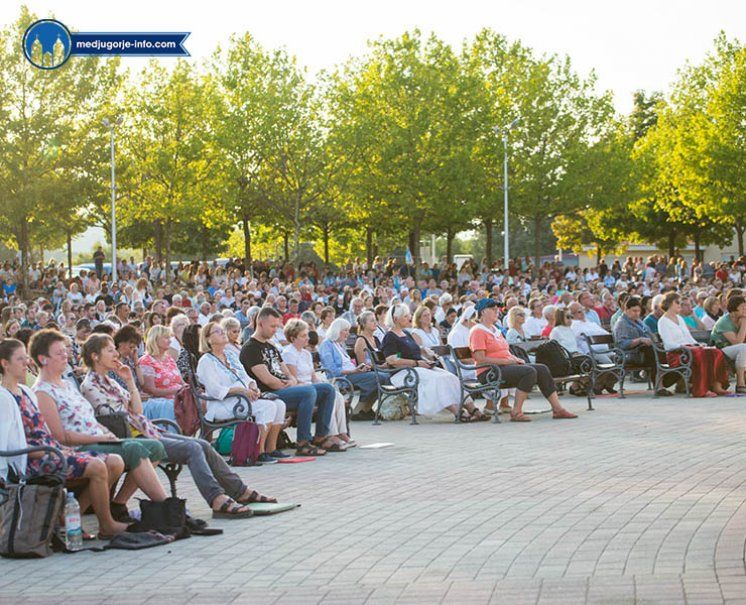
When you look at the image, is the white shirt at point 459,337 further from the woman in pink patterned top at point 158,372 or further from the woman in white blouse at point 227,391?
the woman in pink patterned top at point 158,372

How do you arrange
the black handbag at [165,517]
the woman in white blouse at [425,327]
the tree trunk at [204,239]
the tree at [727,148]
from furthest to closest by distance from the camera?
the tree trunk at [204,239] → the tree at [727,148] → the woman in white blouse at [425,327] → the black handbag at [165,517]

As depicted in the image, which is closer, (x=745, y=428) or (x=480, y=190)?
(x=745, y=428)

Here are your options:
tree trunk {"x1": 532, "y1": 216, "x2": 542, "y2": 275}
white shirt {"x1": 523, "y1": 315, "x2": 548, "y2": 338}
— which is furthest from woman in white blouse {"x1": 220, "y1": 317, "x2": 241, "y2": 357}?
tree trunk {"x1": 532, "y1": 216, "x2": 542, "y2": 275}

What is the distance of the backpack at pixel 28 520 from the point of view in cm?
758

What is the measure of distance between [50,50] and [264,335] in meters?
4.19

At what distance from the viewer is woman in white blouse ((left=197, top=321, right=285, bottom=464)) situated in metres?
11.9

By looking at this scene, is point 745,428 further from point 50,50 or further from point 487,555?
point 50,50

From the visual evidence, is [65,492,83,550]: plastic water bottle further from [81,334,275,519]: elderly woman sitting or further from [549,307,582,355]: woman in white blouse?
[549,307,582,355]: woman in white blouse

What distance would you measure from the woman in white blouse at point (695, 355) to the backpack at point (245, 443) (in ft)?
28.2

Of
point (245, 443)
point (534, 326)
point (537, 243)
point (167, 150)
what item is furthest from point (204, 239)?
point (245, 443)

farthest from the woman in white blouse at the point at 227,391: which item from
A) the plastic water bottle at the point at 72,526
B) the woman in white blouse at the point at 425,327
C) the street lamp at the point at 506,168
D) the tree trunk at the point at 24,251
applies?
the street lamp at the point at 506,168

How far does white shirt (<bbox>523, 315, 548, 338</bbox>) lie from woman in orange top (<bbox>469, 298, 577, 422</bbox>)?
4034 millimetres

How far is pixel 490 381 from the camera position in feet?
51.1

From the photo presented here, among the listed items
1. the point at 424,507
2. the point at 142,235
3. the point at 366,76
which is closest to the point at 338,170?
the point at 366,76
